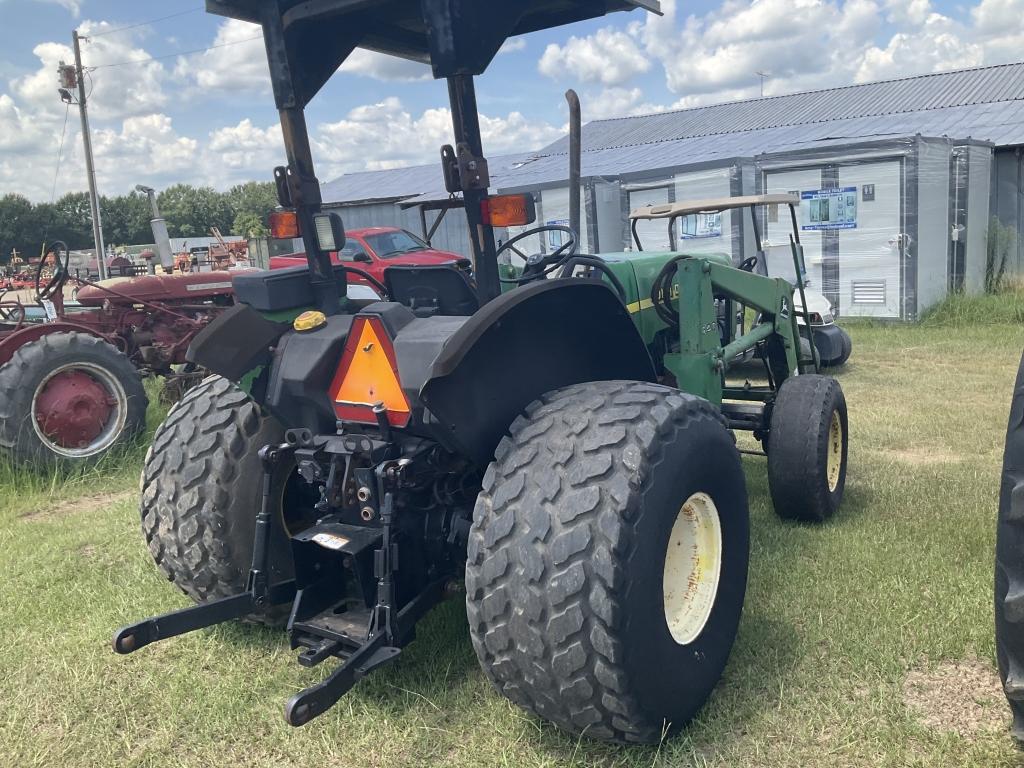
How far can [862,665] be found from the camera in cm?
301

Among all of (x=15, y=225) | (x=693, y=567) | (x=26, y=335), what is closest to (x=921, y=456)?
(x=693, y=567)

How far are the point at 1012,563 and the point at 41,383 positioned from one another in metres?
6.37

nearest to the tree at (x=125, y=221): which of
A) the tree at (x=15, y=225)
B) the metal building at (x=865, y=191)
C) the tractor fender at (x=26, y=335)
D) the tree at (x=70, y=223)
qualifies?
the tree at (x=70, y=223)

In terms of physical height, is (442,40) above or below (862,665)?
above

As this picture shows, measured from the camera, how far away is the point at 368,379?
2797 mm

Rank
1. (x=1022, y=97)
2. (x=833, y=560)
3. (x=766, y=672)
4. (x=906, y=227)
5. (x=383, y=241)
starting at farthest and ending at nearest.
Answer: (x=1022, y=97) < (x=383, y=241) < (x=906, y=227) < (x=833, y=560) < (x=766, y=672)

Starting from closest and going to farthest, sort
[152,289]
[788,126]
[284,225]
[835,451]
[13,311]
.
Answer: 1. [284,225]
2. [835,451]
3. [13,311]
4. [152,289]
5. [788,126]

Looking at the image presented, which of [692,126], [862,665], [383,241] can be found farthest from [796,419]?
[692,126]

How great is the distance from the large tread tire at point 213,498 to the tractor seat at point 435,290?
0.71 meters

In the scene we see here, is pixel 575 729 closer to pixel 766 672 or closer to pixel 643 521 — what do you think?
pixel 643 521

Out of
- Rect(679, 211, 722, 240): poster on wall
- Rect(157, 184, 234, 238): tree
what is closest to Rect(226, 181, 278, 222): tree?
Rect(157, 184, 234, 238): tree

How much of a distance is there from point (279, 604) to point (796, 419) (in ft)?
8.92

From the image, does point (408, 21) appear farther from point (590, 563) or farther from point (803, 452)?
point (803, 452)

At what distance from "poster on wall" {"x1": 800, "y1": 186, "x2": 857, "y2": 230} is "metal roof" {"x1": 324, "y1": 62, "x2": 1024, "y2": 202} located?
0.72 meters
